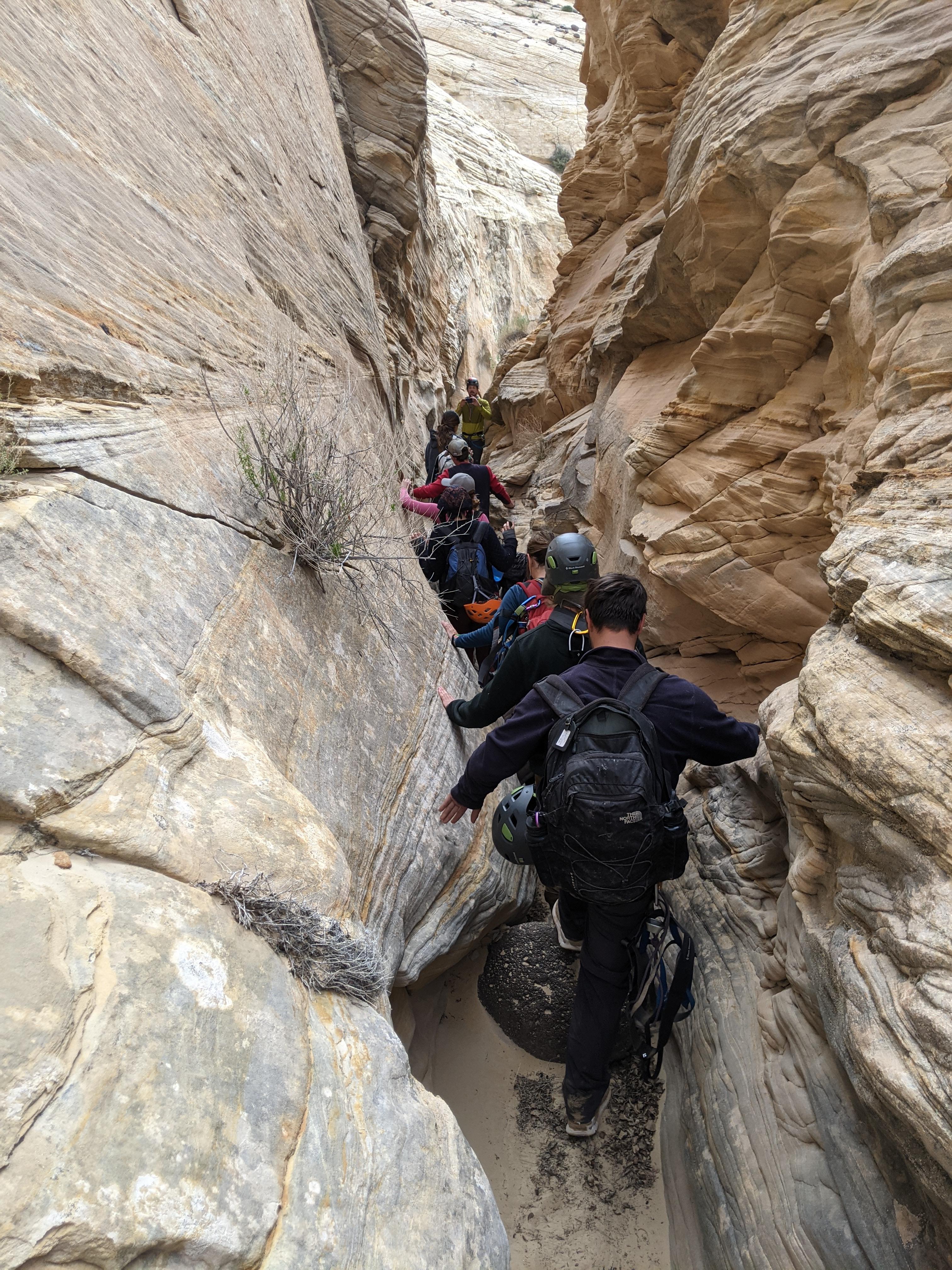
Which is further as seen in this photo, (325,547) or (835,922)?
(325,547)

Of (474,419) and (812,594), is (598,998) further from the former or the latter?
(474,419)

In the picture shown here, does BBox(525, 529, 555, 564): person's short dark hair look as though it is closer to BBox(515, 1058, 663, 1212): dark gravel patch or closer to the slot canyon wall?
the slot canyon wall

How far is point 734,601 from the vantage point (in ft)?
19.0

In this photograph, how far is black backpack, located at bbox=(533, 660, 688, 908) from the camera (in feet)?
9.45

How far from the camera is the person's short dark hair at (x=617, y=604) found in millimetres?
3383

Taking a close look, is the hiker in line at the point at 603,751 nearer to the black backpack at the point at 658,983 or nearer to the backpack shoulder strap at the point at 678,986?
the black backpack at the point at 658,983

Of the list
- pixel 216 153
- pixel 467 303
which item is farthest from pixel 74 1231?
pixel 467 303

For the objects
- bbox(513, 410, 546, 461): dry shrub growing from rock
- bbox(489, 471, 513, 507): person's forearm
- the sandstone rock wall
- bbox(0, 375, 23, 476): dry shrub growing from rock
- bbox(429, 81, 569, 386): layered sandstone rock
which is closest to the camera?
the sandstone rock wall

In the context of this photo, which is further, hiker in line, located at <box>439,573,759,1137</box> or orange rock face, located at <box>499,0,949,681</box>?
orange rock face, located at <box>499,0,949,681</box>

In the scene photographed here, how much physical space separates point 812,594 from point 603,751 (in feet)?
10.5

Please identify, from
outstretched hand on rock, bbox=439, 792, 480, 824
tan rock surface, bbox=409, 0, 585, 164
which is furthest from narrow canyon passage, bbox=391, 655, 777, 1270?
tan rock surface, bbox=409, 0, 585, 164

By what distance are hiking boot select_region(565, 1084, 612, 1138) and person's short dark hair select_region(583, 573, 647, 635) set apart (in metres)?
2.47

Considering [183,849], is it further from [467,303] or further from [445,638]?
[467,303]

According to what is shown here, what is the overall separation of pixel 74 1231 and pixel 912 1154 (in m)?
2.41
